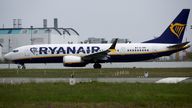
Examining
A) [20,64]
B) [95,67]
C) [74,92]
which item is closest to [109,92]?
[74,92]

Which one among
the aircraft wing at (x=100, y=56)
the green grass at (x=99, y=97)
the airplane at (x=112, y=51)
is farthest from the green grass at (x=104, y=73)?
the green grass at (x=99, y=97)

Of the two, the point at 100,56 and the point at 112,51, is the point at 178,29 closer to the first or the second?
the point at 112,51

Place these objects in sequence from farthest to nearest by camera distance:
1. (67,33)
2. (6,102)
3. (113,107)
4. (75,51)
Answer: (67,33), (75,51), (6,102), (113,107)

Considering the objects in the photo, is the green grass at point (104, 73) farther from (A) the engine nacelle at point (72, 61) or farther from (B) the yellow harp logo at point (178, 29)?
(B) the yellow harp logo at point (178, 29)

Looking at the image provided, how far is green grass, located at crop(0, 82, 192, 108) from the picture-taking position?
67.4ft

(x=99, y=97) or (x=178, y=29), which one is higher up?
(x=178, y=29)

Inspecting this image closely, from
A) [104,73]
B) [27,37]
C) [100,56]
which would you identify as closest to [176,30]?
[100,56]

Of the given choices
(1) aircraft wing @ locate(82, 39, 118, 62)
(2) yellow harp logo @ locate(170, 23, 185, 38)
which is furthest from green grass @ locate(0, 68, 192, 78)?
(2) yellow harp logo @ locate(170, 23, 185, 38)

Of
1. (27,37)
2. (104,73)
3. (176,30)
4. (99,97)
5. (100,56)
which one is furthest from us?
(27,37)

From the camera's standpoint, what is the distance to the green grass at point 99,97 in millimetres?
20547

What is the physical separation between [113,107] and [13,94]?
7.46m

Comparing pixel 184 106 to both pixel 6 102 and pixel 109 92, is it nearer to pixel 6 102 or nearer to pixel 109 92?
pixel 109 92

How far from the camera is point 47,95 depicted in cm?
2444

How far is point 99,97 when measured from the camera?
76.3 ft
